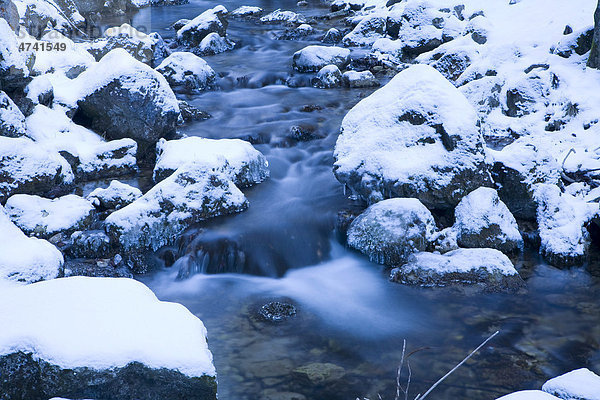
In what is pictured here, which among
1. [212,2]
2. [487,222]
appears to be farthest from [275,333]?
[212,2]

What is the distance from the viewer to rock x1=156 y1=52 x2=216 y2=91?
14.2 m

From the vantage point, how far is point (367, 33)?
18.4m

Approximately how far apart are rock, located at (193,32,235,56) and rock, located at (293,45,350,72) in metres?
3.57

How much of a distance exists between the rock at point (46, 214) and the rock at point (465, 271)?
4326 millimetres

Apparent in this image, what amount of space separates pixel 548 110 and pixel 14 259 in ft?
31.5

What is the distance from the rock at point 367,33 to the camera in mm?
18188

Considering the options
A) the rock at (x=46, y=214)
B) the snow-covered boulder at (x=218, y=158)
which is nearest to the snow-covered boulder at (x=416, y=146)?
the snow-covered boulder at (x=218, y=158)

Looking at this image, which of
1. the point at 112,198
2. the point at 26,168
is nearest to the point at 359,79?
the point at 112,198

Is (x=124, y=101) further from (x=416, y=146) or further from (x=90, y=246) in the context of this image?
(x=416, y=146)

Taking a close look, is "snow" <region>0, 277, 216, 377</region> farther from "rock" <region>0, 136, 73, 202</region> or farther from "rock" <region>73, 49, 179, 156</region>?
"rock" <region>73, 49, 179, 156</region>

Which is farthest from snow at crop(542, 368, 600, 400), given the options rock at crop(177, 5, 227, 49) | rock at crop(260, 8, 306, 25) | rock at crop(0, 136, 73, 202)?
rock at crop(260, 8, 306, 25)

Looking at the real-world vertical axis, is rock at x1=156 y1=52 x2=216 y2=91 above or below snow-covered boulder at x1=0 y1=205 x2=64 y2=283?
above

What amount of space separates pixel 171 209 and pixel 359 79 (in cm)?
815

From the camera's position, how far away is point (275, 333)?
18.9 feet
